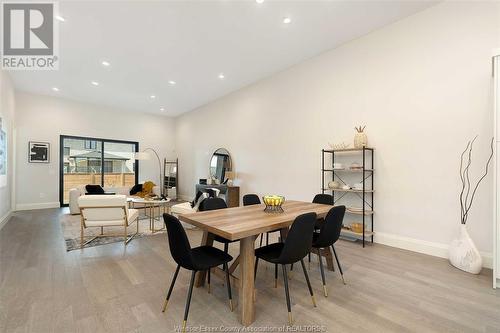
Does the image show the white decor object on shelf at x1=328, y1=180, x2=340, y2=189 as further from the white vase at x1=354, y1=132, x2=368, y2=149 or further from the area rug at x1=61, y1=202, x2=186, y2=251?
the area rug at x1=61, y1=202, x2=186, y2=251

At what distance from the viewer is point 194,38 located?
155 inches

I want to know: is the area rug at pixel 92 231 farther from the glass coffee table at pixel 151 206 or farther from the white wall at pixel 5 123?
the white wall at pixel 5 123

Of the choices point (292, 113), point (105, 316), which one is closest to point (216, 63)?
point (292, 113)

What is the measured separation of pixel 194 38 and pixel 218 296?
3.95 meters

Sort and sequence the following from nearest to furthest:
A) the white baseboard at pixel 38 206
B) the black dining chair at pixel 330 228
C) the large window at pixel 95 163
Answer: the black dining chair at pixel 330 228
the white baseboard at pixel 38 206
the large window at pixel 95 163

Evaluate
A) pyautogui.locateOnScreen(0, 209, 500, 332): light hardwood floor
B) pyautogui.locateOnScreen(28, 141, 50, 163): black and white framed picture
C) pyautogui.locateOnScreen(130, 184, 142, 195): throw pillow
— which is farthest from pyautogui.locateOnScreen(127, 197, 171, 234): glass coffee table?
pyautogui.locateOnScreen(28, 141, 50, 163): black and white framed picture

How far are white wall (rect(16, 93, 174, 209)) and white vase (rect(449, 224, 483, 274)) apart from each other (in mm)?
9361

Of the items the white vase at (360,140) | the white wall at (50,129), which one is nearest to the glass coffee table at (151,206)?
the white wall at (50,129)

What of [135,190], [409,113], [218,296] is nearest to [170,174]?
[135,190]

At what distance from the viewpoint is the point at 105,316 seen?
6.23 feet

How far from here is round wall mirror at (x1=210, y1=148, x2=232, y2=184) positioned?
22.4 ft

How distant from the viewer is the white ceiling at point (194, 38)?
3.23 m

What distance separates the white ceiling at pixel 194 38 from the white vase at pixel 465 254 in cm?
323

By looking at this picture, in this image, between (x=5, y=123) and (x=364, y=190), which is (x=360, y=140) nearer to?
(x=364, y=190)
